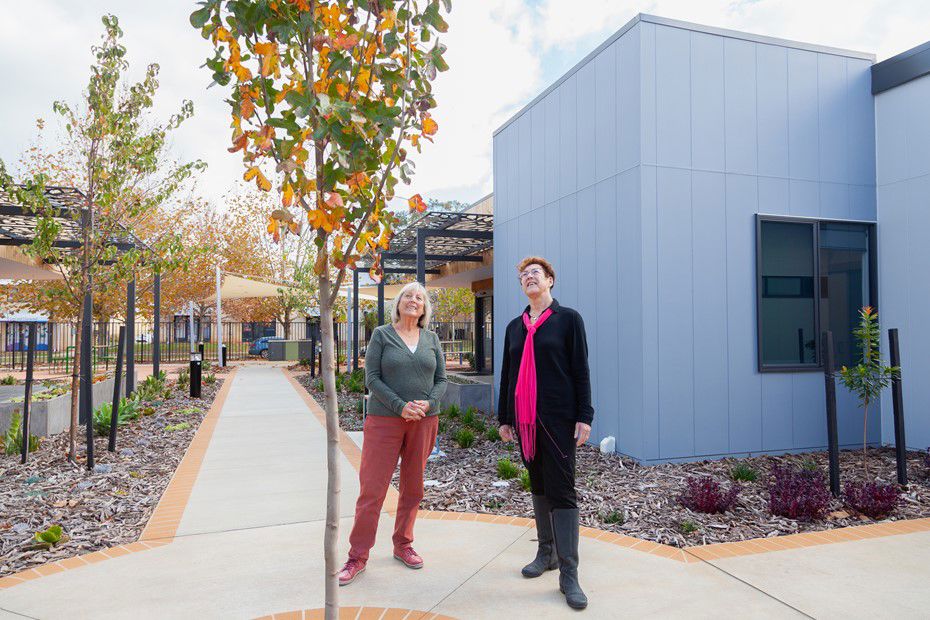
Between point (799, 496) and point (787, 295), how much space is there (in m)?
2.75

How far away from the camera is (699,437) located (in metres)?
6.32

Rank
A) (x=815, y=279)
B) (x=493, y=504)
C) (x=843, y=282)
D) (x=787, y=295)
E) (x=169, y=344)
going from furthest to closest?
1. (x=169, y=344)
2. (x=843, y=282)
3. (x=815, y=279)
4. (x=787, y=295)
5. (x=493, y=504)

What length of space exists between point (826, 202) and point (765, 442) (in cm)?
270

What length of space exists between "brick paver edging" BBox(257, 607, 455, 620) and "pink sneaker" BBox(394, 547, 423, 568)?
0.51 meters

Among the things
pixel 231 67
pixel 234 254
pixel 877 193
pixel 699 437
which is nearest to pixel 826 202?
pixel 877 193

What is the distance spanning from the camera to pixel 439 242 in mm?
12461

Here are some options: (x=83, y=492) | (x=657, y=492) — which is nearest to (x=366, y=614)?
(x=657, y=492)

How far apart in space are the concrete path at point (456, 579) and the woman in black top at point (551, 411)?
241mm

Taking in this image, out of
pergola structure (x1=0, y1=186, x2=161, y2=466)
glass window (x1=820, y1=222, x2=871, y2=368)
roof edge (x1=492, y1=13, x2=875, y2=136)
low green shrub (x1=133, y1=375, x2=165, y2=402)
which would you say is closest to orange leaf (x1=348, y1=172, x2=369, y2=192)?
pergola structure (x1=0, y1=186, x2=161, y2=466)

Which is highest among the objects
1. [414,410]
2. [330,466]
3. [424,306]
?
[424,306]

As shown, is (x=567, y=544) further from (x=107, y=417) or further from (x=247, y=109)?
(x=107, y=417)

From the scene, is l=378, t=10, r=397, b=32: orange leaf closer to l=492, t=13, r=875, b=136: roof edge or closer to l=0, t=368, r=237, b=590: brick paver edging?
l=0, t=368, r=237, b=590: brick paver edging

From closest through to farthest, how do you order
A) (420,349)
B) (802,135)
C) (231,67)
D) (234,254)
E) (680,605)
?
(231,67) → (680,605) → (420,349) → (802,135) → (234,254)

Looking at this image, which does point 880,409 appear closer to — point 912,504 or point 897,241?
point 897,241
